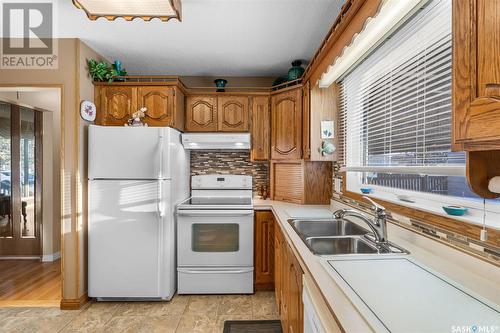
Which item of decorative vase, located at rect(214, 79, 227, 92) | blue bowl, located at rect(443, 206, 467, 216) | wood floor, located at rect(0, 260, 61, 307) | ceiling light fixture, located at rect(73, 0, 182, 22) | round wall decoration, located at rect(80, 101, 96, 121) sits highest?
ceiling light fixture, located at rect(73, 0, 182, 22)

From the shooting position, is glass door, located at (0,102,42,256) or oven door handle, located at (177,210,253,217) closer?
oven door handle, located at (177,210,253,217)

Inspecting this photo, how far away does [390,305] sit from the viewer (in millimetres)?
830

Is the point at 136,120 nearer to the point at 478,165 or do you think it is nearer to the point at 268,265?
the point at 268,265

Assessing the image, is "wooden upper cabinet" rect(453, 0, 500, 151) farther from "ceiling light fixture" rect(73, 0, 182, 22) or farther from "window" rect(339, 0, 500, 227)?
"ceiling light fixture" rect(73, 0, 182, 22)

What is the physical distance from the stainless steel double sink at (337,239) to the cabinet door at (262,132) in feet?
3.91

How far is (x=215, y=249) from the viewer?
2701 mm

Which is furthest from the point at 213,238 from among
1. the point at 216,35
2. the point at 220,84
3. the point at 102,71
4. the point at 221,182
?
the point at 102,71

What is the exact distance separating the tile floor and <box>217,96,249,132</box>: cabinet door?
1.81 meters

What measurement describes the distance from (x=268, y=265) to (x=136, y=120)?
1966mm

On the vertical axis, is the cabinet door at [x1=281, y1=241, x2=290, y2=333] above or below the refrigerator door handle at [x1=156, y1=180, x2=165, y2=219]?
below

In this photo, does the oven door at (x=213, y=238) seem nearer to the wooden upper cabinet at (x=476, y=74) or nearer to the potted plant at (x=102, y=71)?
the potted plant at (x=102, y=71)

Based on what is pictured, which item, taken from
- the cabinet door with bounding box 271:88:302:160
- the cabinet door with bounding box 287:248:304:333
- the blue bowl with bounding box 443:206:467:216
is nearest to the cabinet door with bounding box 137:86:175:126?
the cabinet door with bounding box 271:88:302:160

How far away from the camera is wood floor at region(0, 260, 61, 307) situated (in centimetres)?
262

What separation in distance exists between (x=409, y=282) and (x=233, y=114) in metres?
2.49
